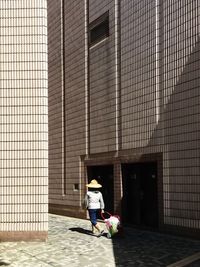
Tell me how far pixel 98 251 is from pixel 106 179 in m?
6.87

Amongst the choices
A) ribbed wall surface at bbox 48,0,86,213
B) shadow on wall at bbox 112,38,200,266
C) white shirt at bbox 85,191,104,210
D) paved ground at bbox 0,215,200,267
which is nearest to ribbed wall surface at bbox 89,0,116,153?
ribbed wall surface at bbox 48,0,86,213

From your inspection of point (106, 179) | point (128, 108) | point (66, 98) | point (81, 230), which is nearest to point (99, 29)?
point (66, 98)

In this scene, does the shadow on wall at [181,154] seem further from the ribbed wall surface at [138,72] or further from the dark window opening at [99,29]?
the dark window opening at [99,29]

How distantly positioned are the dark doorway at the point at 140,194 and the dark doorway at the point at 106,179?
1327mm

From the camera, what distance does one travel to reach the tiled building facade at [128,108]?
1340 cm

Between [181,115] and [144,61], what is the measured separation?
2666 mm

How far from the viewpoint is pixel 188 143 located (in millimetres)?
13227

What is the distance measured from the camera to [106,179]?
61.4 feet

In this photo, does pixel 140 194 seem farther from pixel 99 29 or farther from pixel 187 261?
pixel 99 29

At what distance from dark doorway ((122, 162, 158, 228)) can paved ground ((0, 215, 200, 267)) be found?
4.06 ft

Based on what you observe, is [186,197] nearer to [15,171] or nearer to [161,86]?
[161,86]

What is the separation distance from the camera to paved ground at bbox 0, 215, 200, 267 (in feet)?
35.0

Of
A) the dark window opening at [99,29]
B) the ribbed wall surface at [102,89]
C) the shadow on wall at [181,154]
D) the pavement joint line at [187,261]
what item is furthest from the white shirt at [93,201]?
the dark window opening at [99,29]

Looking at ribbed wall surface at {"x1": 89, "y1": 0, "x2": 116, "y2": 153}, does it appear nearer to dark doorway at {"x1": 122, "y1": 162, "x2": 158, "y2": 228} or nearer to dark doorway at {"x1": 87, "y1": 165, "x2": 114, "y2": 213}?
dark doorway at {"x1": 87, "y1": 165, "x2": 114, "y2": 213}
